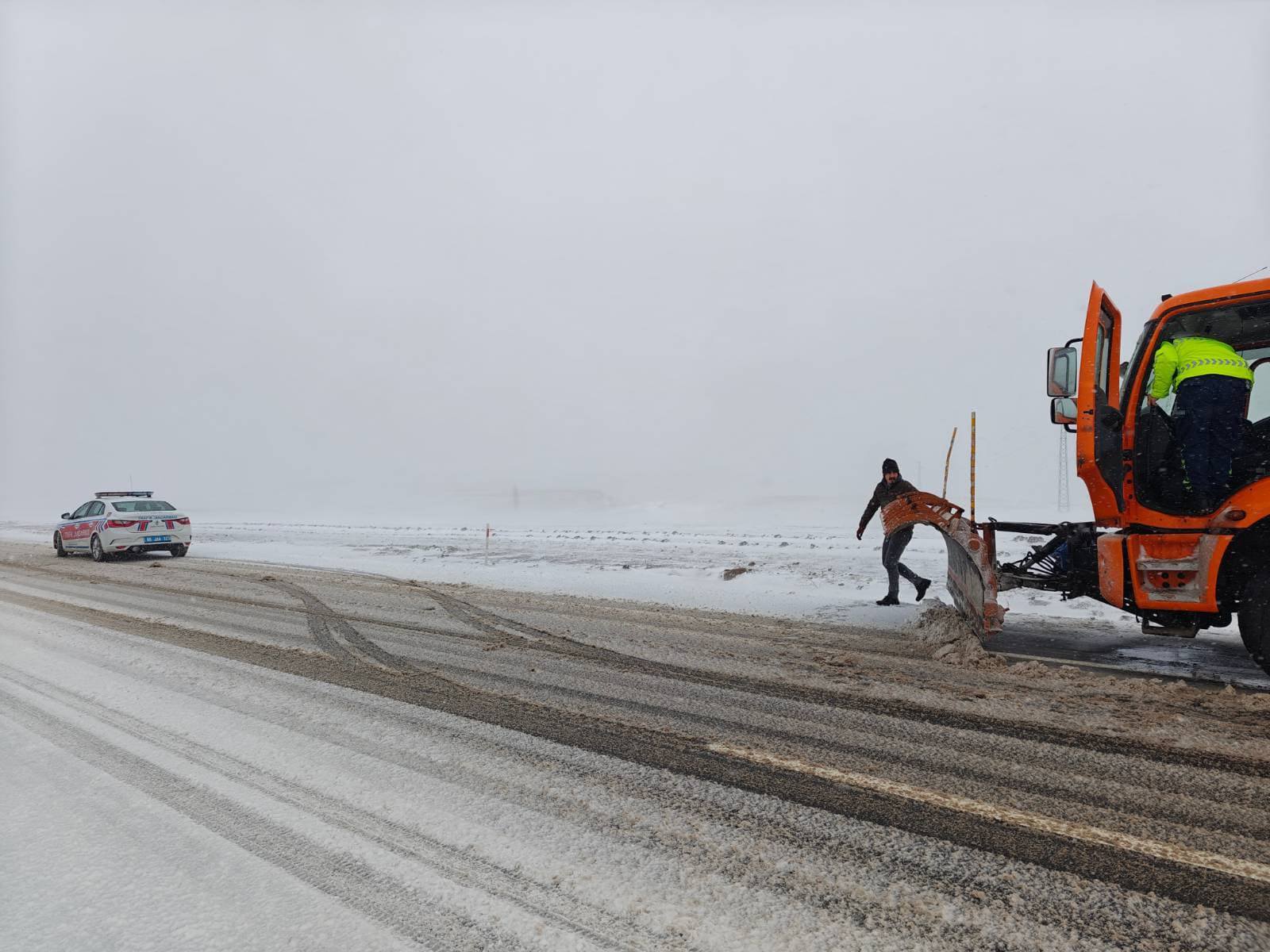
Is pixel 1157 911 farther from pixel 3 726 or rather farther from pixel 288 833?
pixel 3 726

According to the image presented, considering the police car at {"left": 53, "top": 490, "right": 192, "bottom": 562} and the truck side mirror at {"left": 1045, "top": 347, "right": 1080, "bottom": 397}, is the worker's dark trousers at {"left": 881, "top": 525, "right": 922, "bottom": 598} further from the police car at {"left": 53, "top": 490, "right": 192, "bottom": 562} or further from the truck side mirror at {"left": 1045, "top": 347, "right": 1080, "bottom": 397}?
the police car at {"left": 53, "top": 490, "right": 192, "bottom": 562}

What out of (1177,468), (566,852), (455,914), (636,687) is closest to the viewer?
(455,914)

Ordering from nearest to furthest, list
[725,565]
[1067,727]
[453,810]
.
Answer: [453,810]
[1067,727]
[725,565]

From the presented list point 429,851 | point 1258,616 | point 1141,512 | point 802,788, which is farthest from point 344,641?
point 1258,616

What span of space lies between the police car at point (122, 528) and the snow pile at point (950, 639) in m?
16.1

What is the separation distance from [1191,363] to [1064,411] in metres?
1.01

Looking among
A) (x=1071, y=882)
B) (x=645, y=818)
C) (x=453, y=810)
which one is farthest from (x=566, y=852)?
(x=1071, y=882)


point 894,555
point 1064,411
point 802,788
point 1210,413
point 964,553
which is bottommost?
point 802,788

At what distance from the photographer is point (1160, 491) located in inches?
203

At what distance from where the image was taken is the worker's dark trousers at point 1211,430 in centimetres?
474

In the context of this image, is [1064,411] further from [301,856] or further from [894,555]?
[301,856]

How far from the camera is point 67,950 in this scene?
1925 mm

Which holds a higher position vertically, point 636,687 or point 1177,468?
point 1177,468

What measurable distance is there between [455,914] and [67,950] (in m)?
1.14
